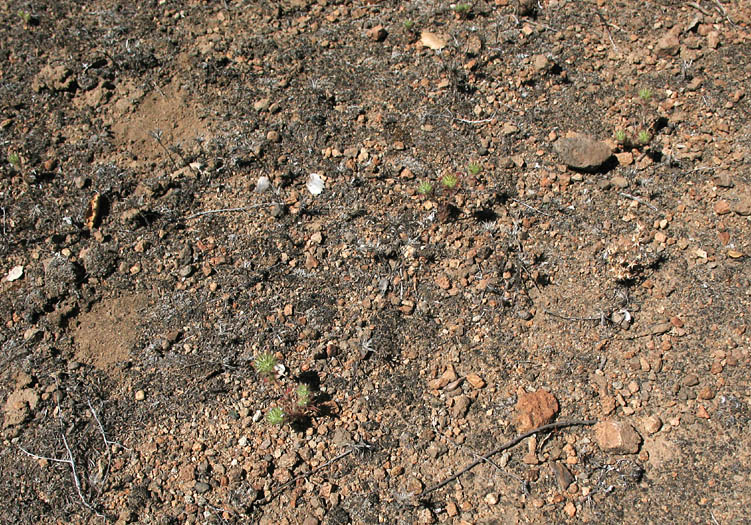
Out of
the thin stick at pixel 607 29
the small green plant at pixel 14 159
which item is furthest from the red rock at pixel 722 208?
the small green plant at pixel 14 159

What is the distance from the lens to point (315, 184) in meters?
3.80

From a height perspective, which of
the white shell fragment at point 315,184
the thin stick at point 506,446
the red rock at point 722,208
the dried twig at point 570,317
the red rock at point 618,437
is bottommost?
the red rock at point 618,437

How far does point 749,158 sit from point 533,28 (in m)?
1.70

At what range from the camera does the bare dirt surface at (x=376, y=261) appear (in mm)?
3000

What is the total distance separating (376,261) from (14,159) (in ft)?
8.34

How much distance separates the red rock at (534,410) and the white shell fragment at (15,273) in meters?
3.09

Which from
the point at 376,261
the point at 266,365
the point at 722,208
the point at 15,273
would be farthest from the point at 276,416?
the point at 722,208

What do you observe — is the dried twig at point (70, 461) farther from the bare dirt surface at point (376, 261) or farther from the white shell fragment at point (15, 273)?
the white shell fragment at point (15, 273)

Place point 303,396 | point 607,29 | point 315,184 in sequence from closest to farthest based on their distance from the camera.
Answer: point 303,396, point 315,184, point 607,29

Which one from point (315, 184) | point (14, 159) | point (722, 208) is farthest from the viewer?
point (14, 159)

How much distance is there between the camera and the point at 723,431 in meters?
2.93

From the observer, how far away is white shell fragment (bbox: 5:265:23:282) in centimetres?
365

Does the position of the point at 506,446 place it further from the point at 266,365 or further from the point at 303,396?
the point at 266,365

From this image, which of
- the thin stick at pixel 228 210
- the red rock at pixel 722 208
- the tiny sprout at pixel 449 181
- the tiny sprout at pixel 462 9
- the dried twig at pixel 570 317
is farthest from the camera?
the tiny sprout at pixel 462 9
